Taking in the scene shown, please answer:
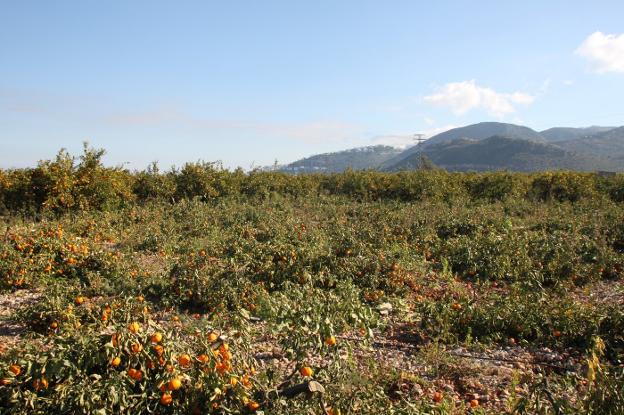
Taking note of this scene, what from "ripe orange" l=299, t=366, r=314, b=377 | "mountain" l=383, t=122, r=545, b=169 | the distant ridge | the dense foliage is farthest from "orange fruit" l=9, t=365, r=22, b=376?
"mountain" l=383, t=122, r=545, b=169

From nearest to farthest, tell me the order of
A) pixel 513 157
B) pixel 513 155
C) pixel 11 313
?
pixel 11 313, pixel 513 157, pixel 513 155

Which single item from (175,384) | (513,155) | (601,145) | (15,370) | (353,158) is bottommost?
(175,384)

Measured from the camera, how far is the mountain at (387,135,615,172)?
6031 centimetres

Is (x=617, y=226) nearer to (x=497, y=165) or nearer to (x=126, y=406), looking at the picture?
(x=126, y=406)

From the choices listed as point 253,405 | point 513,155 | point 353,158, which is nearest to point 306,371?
point 253,405

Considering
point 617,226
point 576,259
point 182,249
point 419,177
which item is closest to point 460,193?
point 419,177

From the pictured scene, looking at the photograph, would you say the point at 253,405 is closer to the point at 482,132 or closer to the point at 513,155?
the point at 513,155

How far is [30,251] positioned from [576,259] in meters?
8.68

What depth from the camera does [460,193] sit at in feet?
53.2

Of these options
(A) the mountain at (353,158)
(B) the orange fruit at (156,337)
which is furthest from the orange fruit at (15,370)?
(A) the mountain at (353,158)

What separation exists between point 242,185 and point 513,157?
66.1m

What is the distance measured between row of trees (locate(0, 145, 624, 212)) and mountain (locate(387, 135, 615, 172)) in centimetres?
3492

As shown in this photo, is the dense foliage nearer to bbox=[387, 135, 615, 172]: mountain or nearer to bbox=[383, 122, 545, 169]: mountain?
bbox=[387, 135, 615, 172]: mountain

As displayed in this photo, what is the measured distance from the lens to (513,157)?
71.1m
